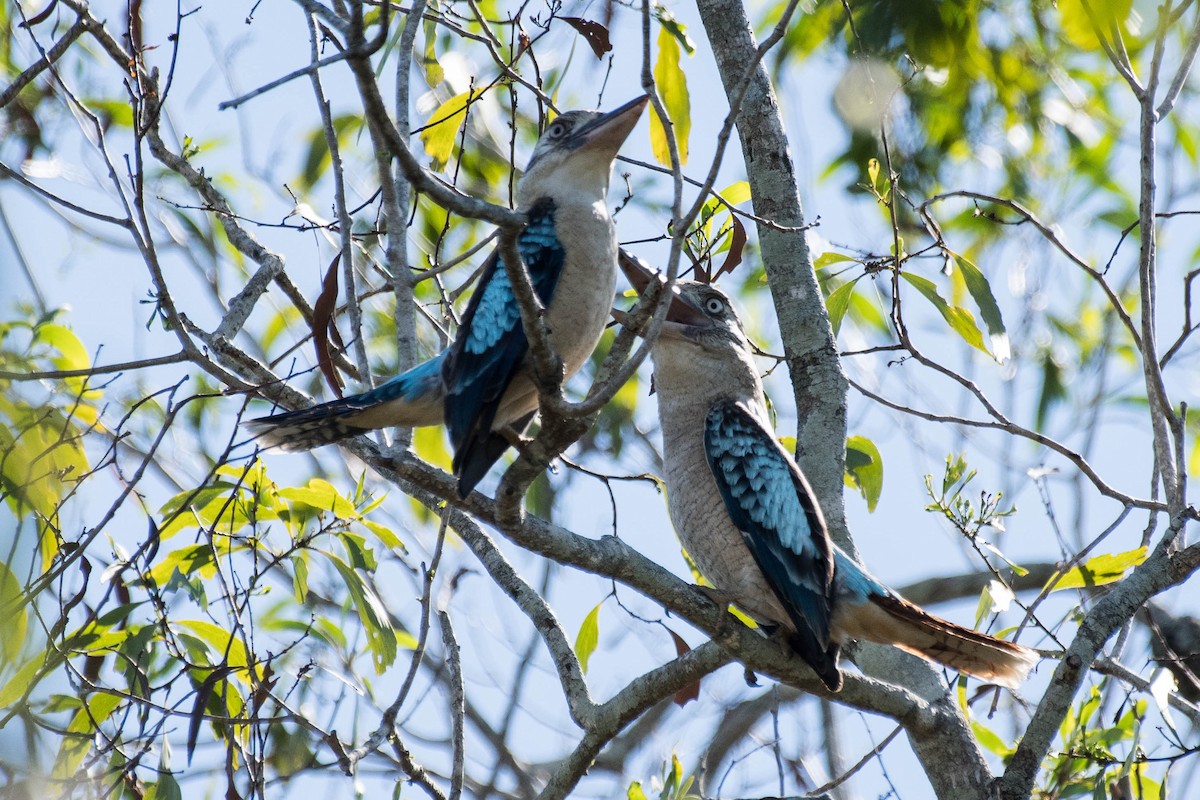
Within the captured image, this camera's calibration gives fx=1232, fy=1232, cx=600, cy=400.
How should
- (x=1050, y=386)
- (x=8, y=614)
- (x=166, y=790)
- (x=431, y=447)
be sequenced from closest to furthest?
1. (x=8, y=614)
2. (x=166, y=790)
3. (x=431, y=447)
4. (x=1050, y=386)

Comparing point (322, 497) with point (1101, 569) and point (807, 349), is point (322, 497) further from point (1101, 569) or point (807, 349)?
point (1101, 569)

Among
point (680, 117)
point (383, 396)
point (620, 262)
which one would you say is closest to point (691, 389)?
point (620, 262)

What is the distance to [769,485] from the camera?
4.79 m

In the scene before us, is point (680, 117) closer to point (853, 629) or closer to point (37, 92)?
point (853, 629)

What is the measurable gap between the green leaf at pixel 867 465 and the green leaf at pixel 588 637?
4.38ft

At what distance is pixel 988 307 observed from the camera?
16.6 feet

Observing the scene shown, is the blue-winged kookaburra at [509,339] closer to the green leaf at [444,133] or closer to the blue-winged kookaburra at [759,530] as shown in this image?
the blue-winged kookaburra at [759,530]

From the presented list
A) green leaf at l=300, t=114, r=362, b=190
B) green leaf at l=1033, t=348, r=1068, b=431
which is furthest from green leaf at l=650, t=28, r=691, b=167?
green leaf at l=1033, t=348, r=1068, b=431

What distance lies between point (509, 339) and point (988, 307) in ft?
6.95

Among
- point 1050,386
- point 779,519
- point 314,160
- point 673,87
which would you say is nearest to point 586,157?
point 673,87

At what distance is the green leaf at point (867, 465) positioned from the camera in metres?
5.65

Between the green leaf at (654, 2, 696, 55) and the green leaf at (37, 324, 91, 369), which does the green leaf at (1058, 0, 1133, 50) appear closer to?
the green leaf at (654, 2, 696, 55)

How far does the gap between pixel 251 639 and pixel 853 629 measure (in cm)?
234

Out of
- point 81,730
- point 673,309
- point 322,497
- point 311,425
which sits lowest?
point 81,730
